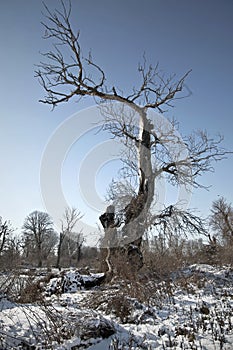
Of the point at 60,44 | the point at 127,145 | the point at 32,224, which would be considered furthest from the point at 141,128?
the point at 32,224

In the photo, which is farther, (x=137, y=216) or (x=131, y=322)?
(x=137, y=216)

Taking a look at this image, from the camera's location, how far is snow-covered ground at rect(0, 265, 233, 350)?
371cm

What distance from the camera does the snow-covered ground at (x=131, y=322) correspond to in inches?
146

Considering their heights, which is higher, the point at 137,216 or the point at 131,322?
the point at 137,216

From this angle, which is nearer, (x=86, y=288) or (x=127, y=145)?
(x=86, y=288)

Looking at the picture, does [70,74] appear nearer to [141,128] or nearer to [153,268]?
[141,128]

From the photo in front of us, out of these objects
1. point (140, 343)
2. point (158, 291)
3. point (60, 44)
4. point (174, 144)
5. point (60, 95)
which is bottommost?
point (140, 343)

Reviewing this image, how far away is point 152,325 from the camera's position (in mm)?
4656

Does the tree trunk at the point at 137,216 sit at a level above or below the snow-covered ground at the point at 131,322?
above

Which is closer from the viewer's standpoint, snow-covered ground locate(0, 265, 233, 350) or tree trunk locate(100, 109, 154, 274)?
snow-covered ground locate(0, 265, 233, 350)

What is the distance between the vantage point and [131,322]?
491 cm

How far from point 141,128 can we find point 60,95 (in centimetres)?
491

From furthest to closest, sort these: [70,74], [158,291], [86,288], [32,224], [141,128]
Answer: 1. [32,224]
2. [141,128]
3. [70,74]
4. [86,288]
5. [158,291]

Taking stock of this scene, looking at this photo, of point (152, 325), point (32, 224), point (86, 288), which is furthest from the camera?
point (32, 224)
